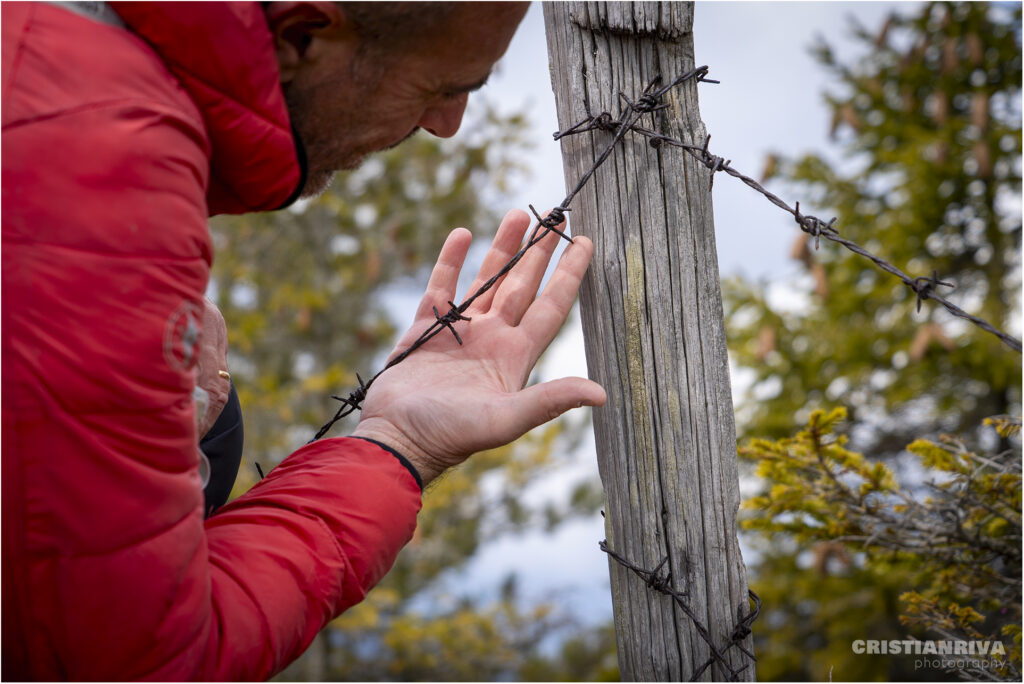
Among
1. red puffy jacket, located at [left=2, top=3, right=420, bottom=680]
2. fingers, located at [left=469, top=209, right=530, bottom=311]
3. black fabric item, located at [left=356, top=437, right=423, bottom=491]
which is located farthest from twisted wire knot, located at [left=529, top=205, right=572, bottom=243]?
red puffy jacket, located at [left=2, top=3, right=420, bottom=680]

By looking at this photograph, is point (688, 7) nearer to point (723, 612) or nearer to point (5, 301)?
point (723, 612)

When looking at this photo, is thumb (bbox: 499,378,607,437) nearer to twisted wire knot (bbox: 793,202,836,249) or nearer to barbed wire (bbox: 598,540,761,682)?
barbed wire (bbox: 598,540,761,682)

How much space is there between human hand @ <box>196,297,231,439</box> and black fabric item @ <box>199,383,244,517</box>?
0.05m

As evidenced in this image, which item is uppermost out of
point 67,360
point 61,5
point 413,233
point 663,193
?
point 413,233

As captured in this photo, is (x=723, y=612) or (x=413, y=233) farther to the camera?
(x=413, y=233)

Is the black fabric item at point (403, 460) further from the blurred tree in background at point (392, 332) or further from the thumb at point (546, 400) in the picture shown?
the blurred tree in background at point (392, 332)

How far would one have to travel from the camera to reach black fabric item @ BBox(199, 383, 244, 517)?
1.85 m

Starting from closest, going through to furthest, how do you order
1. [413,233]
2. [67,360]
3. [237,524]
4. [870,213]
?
[67,360] → [237,524] → [870,213] → [413,233]

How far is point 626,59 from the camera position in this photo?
5.84 ft

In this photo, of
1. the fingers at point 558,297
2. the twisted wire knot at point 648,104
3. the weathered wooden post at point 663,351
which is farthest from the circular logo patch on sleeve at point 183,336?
the twisted wire knot at point 648,104

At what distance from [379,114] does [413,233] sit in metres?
7.60

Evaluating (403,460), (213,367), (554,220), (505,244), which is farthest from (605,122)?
(213,367)

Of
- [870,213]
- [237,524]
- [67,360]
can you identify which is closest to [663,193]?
[237,524]

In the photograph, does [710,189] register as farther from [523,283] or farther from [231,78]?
[231,78]
